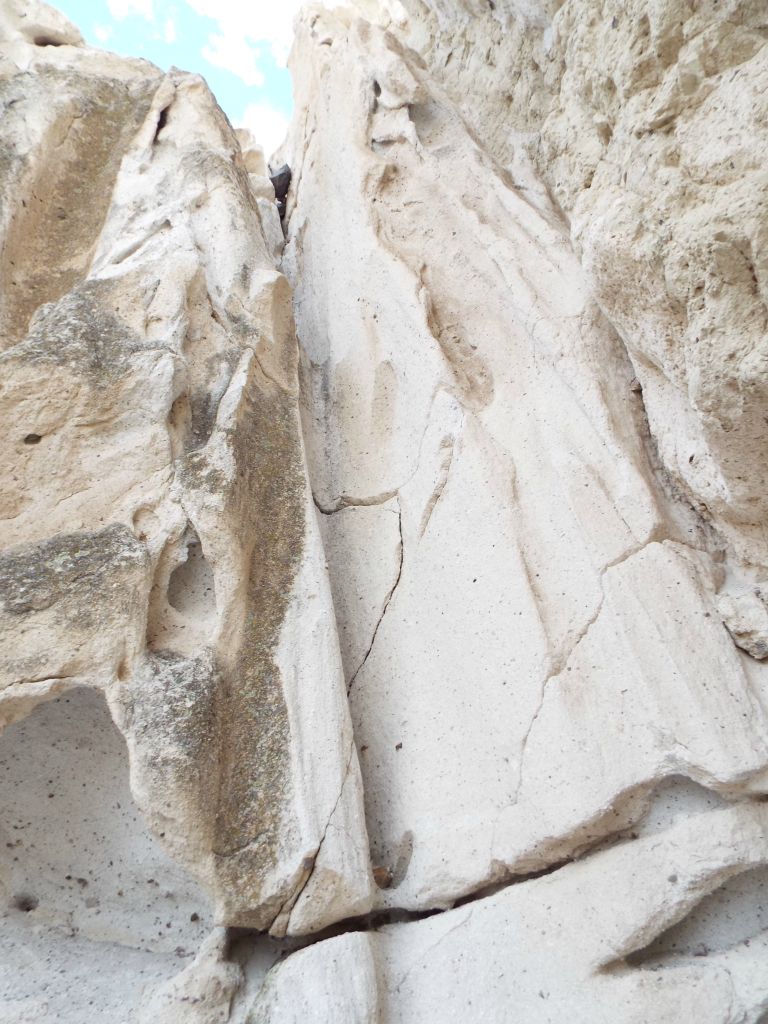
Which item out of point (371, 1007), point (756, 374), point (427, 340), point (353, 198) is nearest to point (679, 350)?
point (756, 374)

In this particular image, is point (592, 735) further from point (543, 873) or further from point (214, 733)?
point (214, 733)

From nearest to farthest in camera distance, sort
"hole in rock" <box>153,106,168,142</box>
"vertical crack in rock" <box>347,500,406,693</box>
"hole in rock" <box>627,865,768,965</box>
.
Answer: "hole in rock" <box>627,865,768,965</box>, "vertical crack in rock" <box>347,500,406,693</box>, "hole in rock" <box>153,106,168,142</box>

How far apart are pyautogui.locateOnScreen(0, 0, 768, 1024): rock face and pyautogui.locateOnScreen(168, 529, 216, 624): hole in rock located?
0.03ft

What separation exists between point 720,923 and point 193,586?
53.5 inches

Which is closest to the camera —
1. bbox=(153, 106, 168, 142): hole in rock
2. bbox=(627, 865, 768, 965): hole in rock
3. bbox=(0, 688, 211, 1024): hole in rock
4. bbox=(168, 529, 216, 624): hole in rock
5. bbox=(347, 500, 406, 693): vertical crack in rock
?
bbox=(627, 865, 768, 965): hole in rock

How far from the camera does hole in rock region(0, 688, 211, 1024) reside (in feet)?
5.24

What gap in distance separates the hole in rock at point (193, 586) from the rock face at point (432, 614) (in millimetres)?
10

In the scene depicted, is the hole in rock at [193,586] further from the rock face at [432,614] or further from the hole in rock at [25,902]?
the hole in rock at [25,902]

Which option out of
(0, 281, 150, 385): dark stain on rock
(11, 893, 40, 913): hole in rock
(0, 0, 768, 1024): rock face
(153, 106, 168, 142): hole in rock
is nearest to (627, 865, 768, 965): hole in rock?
(0, 0, 768, 1024): rock face

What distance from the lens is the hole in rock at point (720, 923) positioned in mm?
1419

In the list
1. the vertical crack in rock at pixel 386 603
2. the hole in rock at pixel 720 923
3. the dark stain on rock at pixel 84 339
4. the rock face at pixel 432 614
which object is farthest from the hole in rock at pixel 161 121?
the hole in rock at pixel 720 923

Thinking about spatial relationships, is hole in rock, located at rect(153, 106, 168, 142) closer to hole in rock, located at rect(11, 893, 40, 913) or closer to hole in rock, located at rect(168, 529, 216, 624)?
hole in rock, located at rect(168, 529, 216, 624)

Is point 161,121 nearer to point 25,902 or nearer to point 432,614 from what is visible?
point 432,614

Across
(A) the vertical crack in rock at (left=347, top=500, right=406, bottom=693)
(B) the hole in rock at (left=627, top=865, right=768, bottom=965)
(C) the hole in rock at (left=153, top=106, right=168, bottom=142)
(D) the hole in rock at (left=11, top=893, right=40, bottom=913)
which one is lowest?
(B) the hole in rock at (left=627, top=865, right=768, bottom=965)
